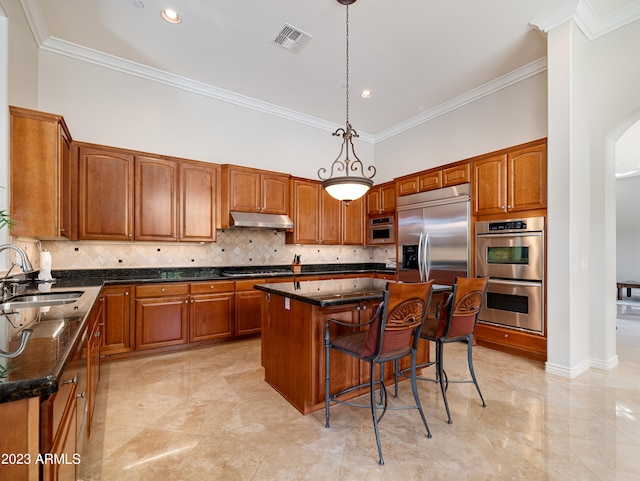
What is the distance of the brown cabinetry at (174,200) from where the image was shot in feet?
12.5

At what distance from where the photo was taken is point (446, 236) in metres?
4.38

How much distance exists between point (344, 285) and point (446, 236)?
222 cm

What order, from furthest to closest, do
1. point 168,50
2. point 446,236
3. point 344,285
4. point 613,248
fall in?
point 446,236 < point 168,50 < point 613,248 < point 344,285

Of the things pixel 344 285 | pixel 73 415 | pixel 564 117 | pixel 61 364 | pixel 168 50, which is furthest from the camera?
pixel 168 50

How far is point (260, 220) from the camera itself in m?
4.52

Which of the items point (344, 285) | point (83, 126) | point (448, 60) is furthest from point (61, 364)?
point (448, 60)

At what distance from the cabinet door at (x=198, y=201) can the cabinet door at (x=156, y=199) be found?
10 cm

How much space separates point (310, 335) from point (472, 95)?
14.1 ft

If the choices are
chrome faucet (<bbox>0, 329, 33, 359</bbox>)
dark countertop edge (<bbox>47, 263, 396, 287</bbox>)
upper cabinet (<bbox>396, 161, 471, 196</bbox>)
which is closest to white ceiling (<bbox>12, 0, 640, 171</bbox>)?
upper cabinet (<bbox>396, 161, 471, 196</bbox>)

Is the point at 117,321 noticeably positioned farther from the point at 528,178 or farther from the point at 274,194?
the point at 528,178

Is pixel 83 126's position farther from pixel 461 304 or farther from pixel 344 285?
pixel 461 304

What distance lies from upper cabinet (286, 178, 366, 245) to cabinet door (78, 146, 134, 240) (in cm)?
227

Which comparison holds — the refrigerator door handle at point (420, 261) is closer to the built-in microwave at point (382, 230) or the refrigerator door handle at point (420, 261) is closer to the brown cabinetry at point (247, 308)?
the built-in microwave at point (382, 230)

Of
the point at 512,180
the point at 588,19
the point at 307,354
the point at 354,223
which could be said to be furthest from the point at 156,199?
the point at 588,19
